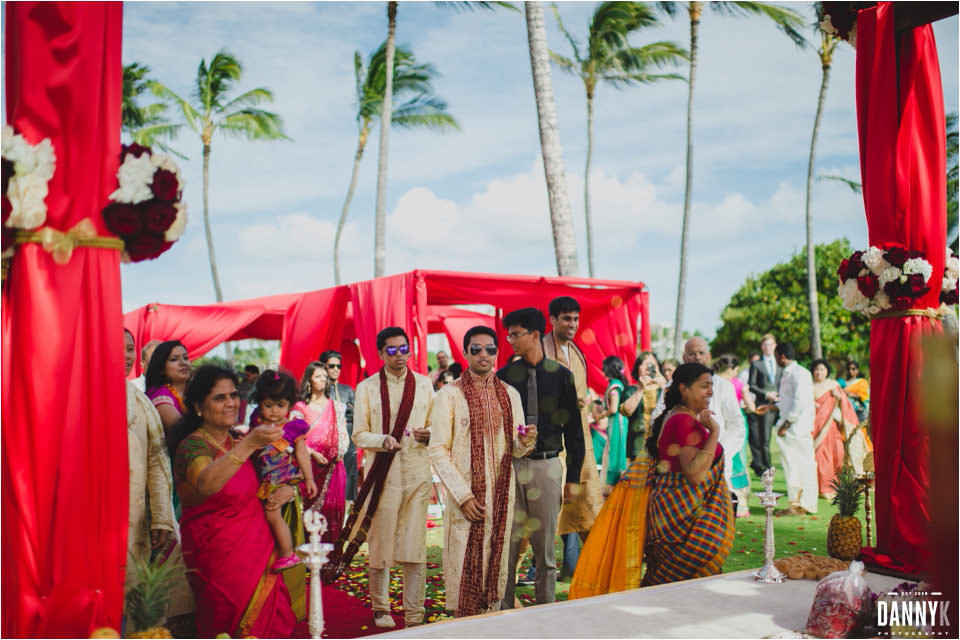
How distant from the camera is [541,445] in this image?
4.95 m

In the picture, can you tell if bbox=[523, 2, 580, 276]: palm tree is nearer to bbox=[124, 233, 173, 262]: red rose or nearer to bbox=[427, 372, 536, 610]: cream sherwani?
bbox=[427, 372, 536, 610]: cream sherwani

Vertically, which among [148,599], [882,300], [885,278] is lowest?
[148,599]

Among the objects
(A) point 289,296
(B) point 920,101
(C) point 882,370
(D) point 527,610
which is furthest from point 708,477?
(A) point 289,296

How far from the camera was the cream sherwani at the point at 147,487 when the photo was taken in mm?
3477

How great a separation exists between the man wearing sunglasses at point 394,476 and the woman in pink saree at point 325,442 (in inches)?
50.4

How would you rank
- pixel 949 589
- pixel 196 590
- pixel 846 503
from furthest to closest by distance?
1. pixel 846 503
2. pixel 196 590
3. pixel 949 589

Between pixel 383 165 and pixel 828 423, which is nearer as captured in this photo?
pixel 828 423

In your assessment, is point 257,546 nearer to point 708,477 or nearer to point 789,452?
point 708,477

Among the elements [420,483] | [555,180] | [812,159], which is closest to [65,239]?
[420,483]

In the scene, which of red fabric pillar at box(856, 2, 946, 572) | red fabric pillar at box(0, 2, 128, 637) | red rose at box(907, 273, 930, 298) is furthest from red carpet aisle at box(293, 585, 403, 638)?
red rose at box(907, 273, 930, 298)

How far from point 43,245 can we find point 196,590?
165 cm

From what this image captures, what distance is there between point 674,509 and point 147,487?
8.78 feet

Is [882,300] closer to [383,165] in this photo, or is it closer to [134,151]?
[134,151]

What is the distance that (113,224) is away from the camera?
2.71 metres
